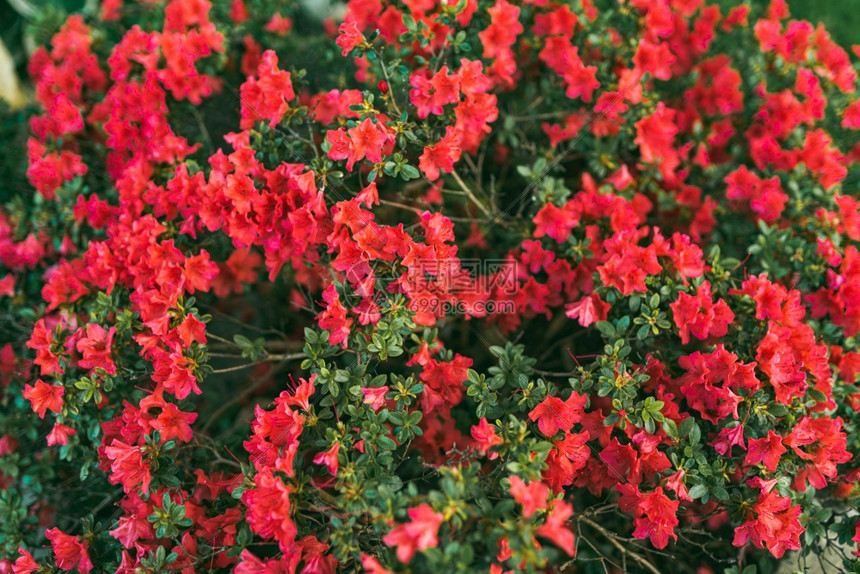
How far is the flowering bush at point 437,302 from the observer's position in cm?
142

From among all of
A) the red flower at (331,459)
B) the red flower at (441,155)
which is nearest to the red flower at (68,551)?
the red flower at (331,459)

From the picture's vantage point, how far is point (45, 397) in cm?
161

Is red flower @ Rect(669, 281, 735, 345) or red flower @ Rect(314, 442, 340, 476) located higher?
red flower @ Rect(669, 281, 735, 345)

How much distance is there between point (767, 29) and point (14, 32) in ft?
14.3

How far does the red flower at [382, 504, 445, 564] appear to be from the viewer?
1.08m

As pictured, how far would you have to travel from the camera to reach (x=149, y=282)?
1632 mm

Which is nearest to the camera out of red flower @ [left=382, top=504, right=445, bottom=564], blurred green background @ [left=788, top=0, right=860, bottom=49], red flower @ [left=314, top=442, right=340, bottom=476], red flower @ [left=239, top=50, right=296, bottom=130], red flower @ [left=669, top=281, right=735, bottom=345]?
red flower @ [left=382, top=504, right=445, bottom=564]

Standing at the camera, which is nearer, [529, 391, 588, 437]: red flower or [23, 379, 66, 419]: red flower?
[529, 391, 588, 437]: red flower

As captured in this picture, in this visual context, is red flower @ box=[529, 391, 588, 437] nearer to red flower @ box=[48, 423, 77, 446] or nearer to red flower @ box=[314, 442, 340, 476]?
red flower @ box=[314, 442, 340, 476]

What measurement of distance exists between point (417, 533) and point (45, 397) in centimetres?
114

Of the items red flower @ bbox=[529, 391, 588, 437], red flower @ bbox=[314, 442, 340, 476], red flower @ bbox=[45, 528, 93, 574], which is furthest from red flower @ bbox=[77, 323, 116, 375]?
red flower @ bbox=[529, 391, 588, 437]

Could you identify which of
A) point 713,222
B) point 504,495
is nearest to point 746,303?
point 713,222

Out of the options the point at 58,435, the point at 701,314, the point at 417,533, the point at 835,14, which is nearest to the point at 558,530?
the point at 417,533

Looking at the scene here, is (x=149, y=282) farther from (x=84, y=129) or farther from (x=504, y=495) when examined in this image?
(x=504, y=495)
